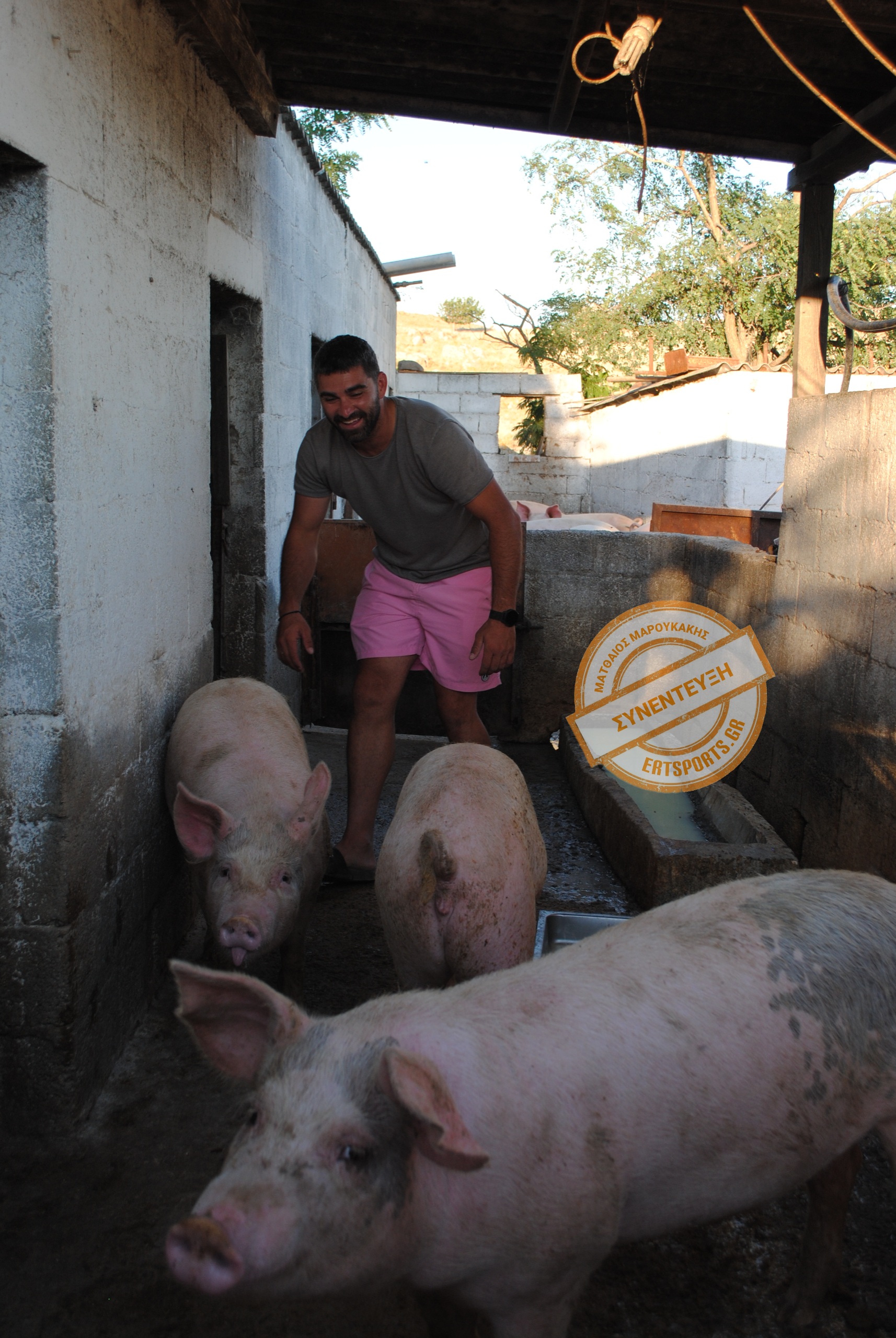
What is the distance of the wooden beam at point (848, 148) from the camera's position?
14.2 feet

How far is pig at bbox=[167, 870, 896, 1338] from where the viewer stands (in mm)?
1516

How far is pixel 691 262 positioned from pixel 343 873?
70.2ft

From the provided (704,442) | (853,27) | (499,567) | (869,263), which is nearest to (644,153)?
(853,27)

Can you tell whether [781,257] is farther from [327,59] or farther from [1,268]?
[1,268]

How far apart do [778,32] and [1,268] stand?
3176 mm

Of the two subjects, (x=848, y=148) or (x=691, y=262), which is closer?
(x=848, y=148)

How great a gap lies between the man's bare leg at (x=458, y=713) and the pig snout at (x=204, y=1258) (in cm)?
293

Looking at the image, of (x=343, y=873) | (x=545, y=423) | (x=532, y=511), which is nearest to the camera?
(x=343, y=873)

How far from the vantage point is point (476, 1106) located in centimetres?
166

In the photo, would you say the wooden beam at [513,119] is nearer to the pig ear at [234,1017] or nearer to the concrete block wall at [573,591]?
the concrete block wall at [573,591]

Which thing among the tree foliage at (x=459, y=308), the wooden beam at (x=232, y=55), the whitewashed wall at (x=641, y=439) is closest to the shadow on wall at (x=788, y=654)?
the wooden beam at (x=232, y=55)

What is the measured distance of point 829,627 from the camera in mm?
4301

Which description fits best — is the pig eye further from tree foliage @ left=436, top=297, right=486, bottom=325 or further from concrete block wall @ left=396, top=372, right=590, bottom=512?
tree foliage @ left=436, top=297, right=486, bottom=325

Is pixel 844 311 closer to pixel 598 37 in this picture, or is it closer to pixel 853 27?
pixel 853 27
